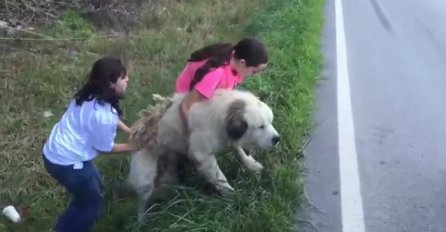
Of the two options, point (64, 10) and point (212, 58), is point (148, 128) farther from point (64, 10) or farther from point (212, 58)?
point (64, 10)

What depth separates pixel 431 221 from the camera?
6.00 m

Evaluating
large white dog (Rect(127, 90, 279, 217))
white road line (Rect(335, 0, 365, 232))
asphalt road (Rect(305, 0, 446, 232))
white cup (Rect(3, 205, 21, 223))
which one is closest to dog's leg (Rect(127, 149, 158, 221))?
large white dog (Rect(127, 90, 279, 217))

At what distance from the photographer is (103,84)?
5.25 meters

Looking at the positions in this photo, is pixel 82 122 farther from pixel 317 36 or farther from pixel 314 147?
pixel 317 36

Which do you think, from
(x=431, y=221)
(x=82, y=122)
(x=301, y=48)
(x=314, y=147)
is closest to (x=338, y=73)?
(x=301, y=48)

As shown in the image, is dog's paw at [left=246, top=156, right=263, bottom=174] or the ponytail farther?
dog's paw at [left=246, top=156, right=263, bottom=174]

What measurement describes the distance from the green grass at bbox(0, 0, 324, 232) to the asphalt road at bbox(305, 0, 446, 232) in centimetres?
27

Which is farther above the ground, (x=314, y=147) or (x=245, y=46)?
(x=245, y=46)

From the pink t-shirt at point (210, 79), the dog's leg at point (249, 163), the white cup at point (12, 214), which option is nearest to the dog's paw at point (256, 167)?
the dog's leg at point (249, 163)

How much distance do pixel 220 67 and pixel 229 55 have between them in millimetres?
146

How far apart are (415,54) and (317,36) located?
1.63 metres

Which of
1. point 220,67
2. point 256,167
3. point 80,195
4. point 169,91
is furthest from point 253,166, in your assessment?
point 169,91

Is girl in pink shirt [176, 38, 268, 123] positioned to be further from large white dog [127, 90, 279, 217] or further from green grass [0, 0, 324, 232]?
green grass [0, 0, 324, 232]

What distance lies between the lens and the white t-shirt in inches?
204
